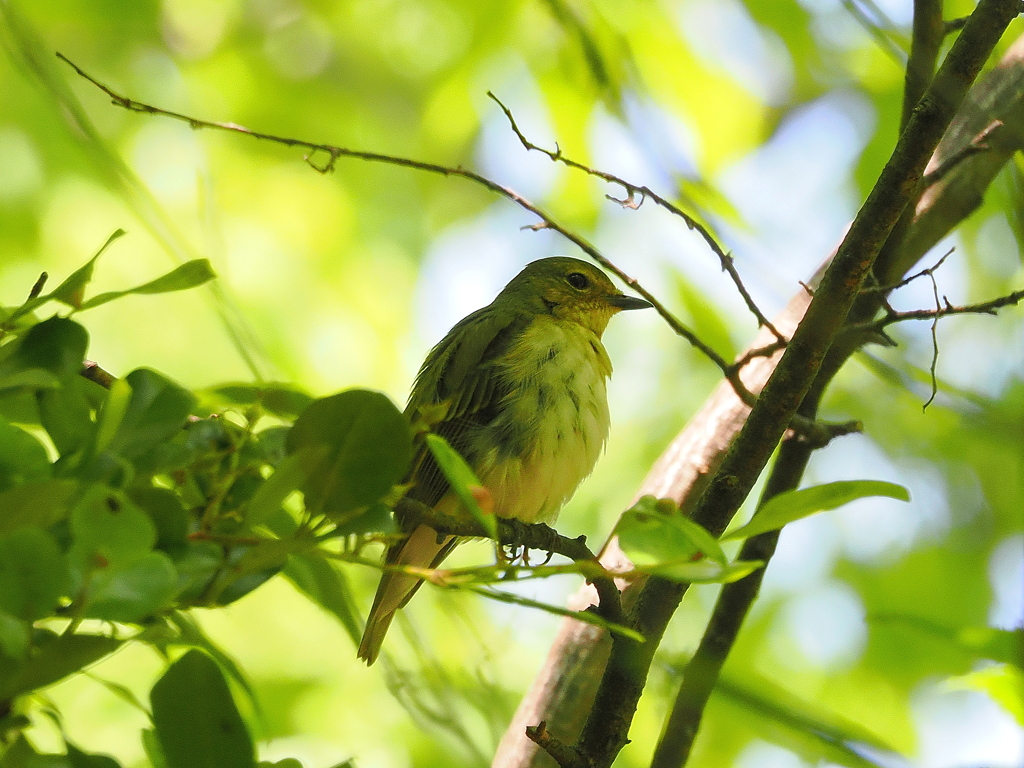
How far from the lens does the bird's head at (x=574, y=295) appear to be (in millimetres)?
4422

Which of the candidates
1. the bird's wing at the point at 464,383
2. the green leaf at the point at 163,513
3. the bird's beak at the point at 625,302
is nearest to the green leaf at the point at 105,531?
the green leaf at the point at 163,513

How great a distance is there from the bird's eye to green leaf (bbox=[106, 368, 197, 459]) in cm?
353

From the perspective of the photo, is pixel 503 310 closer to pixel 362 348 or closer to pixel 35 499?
pixel 362 348

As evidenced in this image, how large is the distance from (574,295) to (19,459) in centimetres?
359

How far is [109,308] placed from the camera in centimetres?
467

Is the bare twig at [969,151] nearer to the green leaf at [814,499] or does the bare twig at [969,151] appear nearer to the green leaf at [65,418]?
the green leaf at [814,499]

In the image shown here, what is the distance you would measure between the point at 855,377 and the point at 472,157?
8.96 ft

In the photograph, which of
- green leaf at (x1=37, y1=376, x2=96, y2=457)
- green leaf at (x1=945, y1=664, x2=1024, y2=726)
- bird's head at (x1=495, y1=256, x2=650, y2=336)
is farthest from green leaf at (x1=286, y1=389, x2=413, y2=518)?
bird's head at (x1=495, y1=256, x2=650, y2=336)

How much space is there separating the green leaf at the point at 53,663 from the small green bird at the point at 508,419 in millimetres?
2264

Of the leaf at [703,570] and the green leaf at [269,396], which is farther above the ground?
the green leaf at [269,396]

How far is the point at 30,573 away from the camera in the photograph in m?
0.85

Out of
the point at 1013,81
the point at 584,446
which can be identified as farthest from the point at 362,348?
the point at 1013,81

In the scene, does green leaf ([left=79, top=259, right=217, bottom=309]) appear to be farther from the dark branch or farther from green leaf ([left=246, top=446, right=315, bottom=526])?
the dark branch

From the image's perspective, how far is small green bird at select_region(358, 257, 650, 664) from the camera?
3.36m
